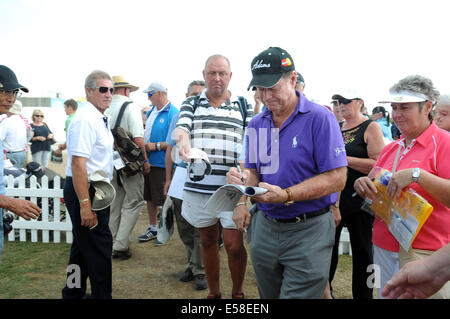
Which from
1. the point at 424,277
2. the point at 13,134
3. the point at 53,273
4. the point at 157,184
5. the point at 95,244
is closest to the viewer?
the point at 424,277

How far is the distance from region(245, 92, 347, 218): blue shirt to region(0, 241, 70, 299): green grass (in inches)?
118

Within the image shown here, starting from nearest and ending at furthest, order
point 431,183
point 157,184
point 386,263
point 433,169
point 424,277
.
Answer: point 424,277, point 431,183, point 433,169, point 386,263, point 157,184

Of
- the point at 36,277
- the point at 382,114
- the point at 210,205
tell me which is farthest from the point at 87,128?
the point at 382,114

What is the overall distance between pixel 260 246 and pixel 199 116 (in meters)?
1.52

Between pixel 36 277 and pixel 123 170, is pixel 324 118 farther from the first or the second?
pixel 36 277

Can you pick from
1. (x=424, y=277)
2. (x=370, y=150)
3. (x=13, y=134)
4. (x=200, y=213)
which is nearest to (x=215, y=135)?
(x=200, y=213)

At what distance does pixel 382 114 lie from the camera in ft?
29.6

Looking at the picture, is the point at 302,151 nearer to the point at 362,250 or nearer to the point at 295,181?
the point at 295,181

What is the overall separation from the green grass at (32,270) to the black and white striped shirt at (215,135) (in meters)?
2.20

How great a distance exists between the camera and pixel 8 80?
2529 millimetres

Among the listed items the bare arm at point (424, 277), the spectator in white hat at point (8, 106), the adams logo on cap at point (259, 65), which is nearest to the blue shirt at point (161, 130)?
the spectator in white hat at point (8, 106)

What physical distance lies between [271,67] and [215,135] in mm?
1241

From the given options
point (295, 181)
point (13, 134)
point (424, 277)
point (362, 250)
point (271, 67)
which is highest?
point (271, 67)

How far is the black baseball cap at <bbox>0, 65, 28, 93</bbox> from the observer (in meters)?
2.50
